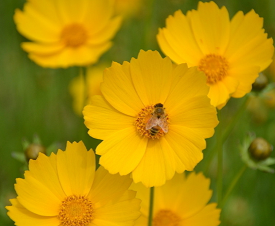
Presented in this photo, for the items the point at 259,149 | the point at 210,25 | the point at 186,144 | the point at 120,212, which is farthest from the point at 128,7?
the point at 120,212

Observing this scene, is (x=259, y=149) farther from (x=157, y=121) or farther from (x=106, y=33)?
(x=106, y=33)

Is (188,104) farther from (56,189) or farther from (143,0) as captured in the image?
(143,0)

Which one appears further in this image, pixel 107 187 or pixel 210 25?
pixel 210 25

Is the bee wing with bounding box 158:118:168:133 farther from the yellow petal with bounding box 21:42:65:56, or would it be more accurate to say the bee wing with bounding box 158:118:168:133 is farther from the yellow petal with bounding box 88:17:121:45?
the yellow petal with bounding box 21:42:65:56

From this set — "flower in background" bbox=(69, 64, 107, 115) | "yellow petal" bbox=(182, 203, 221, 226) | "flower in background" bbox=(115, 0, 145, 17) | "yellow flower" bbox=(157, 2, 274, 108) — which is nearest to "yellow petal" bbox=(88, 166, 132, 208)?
"yellow petal" bbox=(182, 203, 221, 226)

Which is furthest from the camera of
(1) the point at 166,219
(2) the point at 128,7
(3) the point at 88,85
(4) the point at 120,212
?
(2) the point at 128,7

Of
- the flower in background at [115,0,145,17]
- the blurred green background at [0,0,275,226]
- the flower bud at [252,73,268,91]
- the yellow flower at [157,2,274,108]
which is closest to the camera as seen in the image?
the yellow flower at [157,2,274,108]

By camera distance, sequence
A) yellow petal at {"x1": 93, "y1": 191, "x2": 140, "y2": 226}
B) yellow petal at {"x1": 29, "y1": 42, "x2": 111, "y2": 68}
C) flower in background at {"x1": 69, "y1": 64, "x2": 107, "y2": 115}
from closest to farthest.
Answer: yellow petal at {"x1": 93, "y1": 191, "x2": 140, "y2": 226}, yellow petal at {"x1": 29, "y1": 42, "x2": 111, "y2": 68}, flower in background at {"x1": 69, "y1": 64, "x2": 107, "y2": 115}
